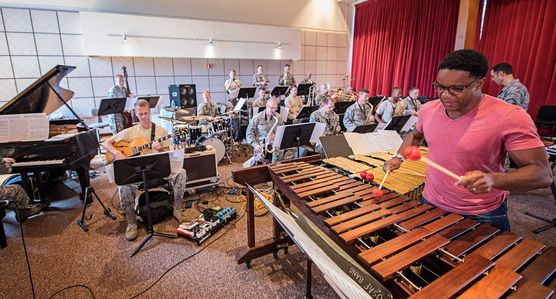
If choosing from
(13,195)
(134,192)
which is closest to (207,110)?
(134,192)

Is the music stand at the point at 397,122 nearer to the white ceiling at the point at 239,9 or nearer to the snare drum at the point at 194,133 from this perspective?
the snare drum at the point at 194,133

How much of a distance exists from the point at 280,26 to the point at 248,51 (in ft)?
5.41

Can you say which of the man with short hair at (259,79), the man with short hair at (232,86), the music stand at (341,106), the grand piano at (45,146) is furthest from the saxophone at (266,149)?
the man with short hair at (259,79)

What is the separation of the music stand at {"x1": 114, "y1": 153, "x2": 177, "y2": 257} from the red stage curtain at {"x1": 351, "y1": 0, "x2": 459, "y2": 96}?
8.31m

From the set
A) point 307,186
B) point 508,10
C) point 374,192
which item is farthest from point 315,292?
point 508,10

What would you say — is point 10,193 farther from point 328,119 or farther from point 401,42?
point 401,42

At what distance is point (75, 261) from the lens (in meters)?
3.00

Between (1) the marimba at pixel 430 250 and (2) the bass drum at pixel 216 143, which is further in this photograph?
(2) the bass drum at pixel 216 143

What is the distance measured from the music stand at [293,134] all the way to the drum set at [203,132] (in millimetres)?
1772

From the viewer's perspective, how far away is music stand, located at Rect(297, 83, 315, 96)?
863 centimetres

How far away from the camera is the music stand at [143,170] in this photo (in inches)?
121

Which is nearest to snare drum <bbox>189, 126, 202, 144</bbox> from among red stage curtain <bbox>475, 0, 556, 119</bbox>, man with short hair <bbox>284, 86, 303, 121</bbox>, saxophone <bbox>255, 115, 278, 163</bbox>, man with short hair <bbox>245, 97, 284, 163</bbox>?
man with short hair <bbox>245, 97, 284, 163</bbox>

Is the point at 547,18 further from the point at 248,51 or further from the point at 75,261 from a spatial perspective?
the point at 75,261

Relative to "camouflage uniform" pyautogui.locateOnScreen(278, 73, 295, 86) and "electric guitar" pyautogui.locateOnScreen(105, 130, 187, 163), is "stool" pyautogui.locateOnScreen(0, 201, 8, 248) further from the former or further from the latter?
"camouflage uniform" pyautogui.locateOnScreen(278, 73, 295, 86)
